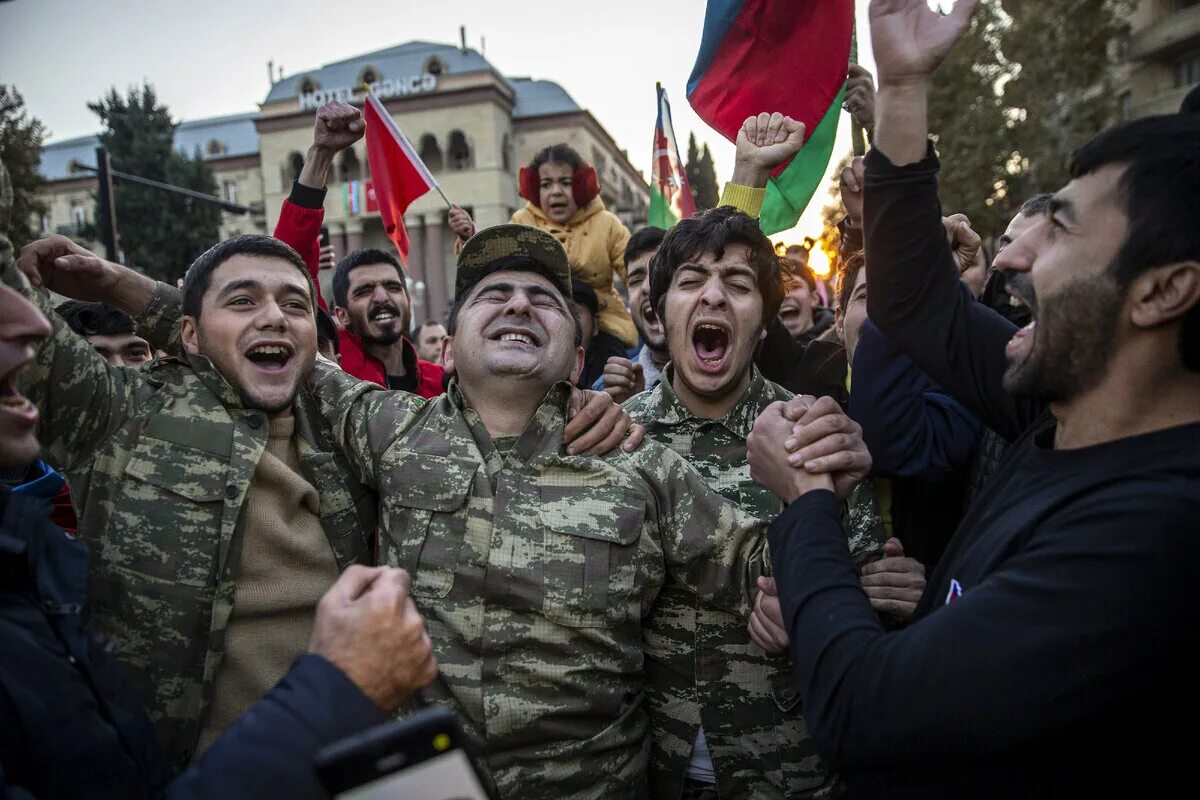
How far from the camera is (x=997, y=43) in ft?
90.7

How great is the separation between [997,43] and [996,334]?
3117cm

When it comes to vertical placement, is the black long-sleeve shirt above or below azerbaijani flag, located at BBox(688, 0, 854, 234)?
below

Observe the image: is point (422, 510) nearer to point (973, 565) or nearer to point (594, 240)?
point (973, 565)

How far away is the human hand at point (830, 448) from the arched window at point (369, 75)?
54329 millimetres

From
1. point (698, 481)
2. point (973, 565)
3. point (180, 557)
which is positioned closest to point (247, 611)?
point (180, 557)

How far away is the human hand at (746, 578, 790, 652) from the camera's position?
229 centimetres

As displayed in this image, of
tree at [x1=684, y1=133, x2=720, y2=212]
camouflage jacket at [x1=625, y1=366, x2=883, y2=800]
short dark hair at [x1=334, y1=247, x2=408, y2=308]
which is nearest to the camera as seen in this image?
camouflage jacket at [x1=625, y1=366, x2=883, y2=800]

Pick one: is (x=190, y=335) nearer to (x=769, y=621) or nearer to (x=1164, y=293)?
(x=769, y=621)

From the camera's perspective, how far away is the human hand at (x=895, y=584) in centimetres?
244

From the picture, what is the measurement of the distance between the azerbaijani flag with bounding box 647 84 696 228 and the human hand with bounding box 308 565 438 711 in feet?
20.0

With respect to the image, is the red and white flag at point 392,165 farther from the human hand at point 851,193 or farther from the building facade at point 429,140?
the building facade at point 429,140

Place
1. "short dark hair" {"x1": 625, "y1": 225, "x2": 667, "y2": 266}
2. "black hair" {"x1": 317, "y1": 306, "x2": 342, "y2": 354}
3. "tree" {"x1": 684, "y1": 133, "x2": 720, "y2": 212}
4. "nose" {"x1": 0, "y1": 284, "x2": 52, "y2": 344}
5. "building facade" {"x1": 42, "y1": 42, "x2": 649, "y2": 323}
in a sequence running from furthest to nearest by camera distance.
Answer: "tree" {"x1": 684, "y1": 133, "x2": 720, "y2": 212}, "building facade" {"x1": 42, "y1": 42, "x2": 649, "y2": 323}, "short dark hair" {"x1": 625, "y1": 225, "x2": 667, "y2": 266}, "black hair" {"x1": 317, "y1": 306, "x2": 342, "y2": 354}, "nose" {"x1": 0, "y1": 284, "x2": 52, "y2": 344}

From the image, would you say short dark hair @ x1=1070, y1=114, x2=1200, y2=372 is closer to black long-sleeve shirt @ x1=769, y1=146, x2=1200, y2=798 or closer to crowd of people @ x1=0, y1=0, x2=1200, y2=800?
crowd of people @ x1=0, y1=0, x2=1200, y2=800

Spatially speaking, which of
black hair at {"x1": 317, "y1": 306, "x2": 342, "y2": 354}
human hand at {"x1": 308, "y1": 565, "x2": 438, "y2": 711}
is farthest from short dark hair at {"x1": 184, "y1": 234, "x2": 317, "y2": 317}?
human hand at {"x1": 308, "y1": 565, "x2": 438, "y2": 711}
